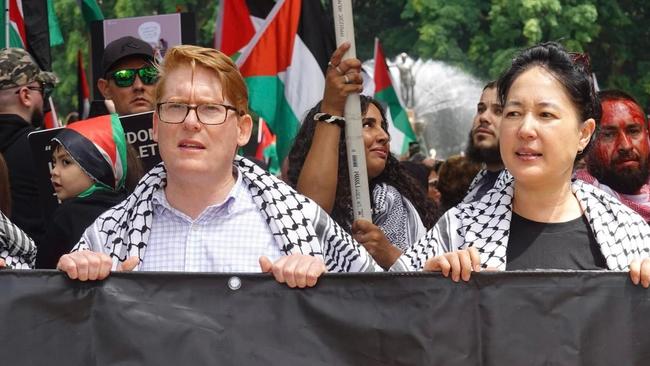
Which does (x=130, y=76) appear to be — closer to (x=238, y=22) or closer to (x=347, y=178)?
(x=238, y=22)

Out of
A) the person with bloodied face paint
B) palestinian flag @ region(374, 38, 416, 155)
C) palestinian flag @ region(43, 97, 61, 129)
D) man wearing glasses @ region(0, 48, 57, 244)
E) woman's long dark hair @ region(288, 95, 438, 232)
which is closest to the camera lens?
woman's long dark hair @ region(288, 95, 438, 232)

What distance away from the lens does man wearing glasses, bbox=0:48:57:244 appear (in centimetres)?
509

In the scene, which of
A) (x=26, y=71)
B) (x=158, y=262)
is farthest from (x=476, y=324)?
(x=26, y=71)

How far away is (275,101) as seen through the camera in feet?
19.8

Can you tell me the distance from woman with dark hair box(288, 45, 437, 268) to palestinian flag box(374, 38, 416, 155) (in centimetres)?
433

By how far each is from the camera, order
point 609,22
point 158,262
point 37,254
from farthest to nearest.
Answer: point 609,22 < point 37,254 < point 158,262

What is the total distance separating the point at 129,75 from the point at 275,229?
2.54 m

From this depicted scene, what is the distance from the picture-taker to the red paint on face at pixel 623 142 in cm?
491

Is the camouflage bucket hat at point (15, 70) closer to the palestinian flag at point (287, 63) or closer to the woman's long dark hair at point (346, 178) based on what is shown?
the palestinian flag at point (287, 63)

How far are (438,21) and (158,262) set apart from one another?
2683 cm

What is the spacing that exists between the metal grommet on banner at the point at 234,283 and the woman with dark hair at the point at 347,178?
3.93 ft

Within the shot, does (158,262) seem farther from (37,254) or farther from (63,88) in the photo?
(63,88)

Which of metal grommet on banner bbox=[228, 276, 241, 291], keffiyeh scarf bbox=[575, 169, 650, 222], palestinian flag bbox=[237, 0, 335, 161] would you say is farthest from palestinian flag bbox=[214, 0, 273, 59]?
metal grommet on banner bbox=[228, 276, 241, 291]

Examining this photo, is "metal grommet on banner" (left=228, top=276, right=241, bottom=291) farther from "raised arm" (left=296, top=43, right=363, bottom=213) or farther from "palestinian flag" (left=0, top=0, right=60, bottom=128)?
"palestinian flag" (left=0, top=0, right=60, bottom=128)
